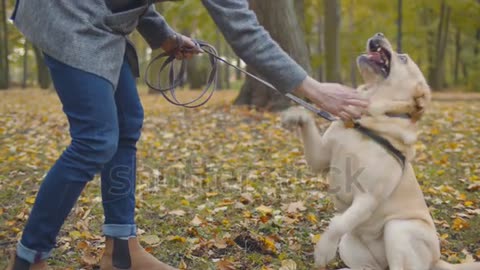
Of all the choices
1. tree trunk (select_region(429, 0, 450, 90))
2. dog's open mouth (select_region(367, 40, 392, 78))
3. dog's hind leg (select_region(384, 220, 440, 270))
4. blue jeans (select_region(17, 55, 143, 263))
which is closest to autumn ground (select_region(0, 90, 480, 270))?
dog's hind leg (select_region(384, 220, 440, 270))

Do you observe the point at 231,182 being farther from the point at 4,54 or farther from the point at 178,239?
the point at 4,54

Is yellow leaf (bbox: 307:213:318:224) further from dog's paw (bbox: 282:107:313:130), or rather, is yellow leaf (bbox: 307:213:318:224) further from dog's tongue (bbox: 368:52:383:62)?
dog's tongue (bbox: 368:52:383:62)

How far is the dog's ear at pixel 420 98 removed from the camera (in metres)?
2.97

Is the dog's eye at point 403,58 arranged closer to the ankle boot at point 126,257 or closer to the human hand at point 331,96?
the human hand at point 331,96

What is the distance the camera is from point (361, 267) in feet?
10.3

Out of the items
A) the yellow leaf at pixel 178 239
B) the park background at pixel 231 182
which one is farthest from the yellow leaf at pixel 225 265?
the yellow leaf at pixel 178 239

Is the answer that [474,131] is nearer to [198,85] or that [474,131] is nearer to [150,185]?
[150,185]

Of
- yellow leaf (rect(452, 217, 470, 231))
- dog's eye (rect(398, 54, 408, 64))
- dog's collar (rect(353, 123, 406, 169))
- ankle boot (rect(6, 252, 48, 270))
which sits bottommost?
yellow leaf (rect(452, 217, 470, 231))

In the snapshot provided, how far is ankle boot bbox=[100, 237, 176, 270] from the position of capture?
3.08 metres

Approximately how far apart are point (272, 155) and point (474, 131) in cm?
385

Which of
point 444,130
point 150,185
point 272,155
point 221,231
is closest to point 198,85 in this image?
point 444,130

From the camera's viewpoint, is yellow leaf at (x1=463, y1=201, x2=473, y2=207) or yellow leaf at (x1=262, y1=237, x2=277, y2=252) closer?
yellow leaf at (x1=262, y1=237, x2=277, y2=252)

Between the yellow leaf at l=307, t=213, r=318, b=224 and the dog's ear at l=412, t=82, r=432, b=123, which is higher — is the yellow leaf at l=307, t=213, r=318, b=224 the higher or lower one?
the lower one

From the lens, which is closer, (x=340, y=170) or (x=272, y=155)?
(x=340, y=170)
